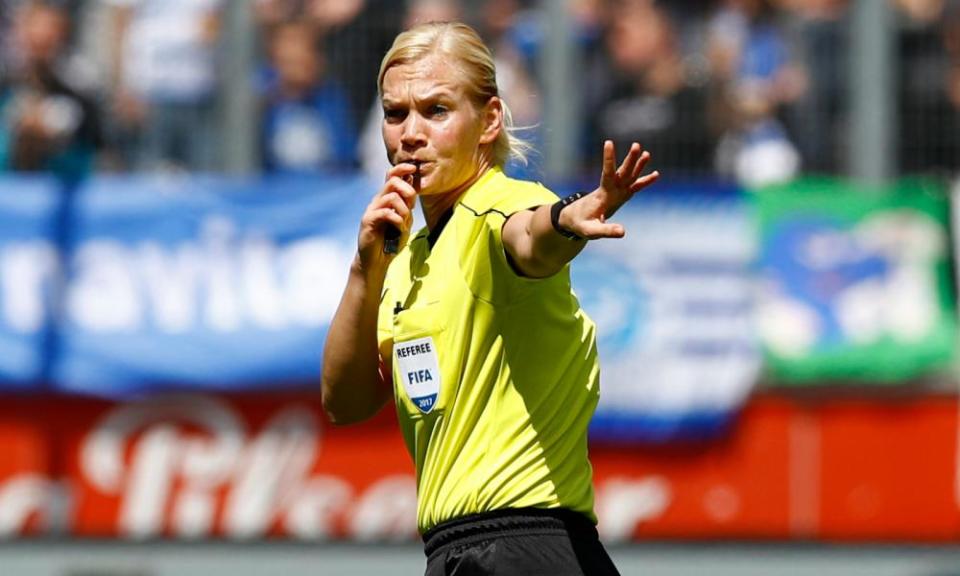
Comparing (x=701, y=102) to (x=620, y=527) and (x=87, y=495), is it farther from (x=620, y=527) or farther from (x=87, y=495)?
(x=87, y=495)

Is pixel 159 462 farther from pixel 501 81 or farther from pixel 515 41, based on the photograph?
pixel 515 41

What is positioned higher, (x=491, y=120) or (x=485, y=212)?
(x=491, y=120)

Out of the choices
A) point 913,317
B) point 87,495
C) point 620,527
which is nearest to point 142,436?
point 87,495

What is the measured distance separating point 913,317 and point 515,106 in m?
2.44

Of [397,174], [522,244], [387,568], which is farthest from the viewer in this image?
[387,568]

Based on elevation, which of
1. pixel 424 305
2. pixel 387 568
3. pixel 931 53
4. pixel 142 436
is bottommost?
pixel 387 568

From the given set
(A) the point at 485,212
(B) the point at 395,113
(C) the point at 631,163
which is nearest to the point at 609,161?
(C) the point at 631,163

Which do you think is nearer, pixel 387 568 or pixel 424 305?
pixel 424 305

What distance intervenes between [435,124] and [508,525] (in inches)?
36.1

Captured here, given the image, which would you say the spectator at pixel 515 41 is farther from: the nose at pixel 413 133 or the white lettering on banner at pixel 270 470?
the nose at pixel 413 133

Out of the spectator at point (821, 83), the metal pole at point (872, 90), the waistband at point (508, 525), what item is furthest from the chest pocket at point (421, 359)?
the metal pole at point (872, 90)

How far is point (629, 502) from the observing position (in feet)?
33.2

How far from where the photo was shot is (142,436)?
10.1m

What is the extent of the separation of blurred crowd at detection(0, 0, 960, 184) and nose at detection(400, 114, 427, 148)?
6.00m
